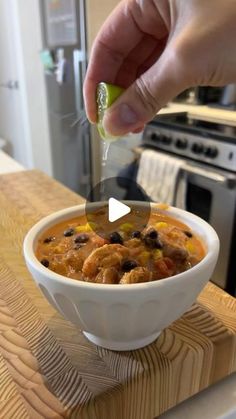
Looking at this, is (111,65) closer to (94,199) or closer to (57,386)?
(94,199)

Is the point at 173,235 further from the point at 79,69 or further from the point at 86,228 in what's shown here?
the point at 79,69

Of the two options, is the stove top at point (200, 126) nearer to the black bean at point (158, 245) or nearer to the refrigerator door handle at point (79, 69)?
the refrigerator door handle at point (79, 69)

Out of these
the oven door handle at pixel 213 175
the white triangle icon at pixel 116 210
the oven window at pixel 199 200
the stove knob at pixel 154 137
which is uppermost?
the white triangle icon at pixel 116 210

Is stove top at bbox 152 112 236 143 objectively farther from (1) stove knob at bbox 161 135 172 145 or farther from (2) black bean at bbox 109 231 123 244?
(2) black bean at bbox 109 231 123 244

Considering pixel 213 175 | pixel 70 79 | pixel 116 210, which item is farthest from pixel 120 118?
pixel 70 79

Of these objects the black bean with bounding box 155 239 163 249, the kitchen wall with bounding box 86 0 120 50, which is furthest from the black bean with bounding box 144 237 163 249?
the kitchen wall with bounding box 86 0 120 50
